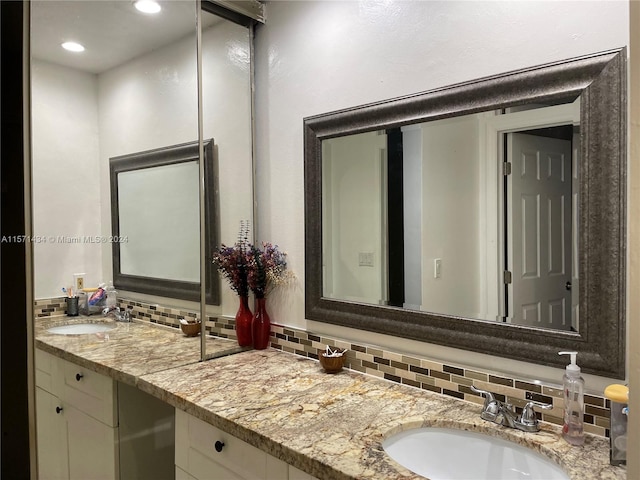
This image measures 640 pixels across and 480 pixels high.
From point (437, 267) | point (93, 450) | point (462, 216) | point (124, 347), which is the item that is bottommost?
point (93, 450)

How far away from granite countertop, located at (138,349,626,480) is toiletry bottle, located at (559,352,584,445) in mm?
28

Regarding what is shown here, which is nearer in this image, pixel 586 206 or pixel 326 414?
pixel 586 206

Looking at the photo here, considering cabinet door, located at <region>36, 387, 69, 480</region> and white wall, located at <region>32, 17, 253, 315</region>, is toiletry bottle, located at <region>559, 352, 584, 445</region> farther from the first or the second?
cabinet door, located at <region>36, 387, 69, 480</region>

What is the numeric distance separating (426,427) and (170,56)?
166cm

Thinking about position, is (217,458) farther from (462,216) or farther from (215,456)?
(462,216)

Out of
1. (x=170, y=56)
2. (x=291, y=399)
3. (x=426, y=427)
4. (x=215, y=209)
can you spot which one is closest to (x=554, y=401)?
(x=426, y=427)

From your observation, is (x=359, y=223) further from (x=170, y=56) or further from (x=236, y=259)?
(x=170, y=56)

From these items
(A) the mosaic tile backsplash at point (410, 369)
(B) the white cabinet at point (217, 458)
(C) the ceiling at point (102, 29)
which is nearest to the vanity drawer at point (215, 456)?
(B) the white cabinet at point (217, 458)

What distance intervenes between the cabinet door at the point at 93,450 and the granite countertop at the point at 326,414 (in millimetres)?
304

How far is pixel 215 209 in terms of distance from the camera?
2029 mm

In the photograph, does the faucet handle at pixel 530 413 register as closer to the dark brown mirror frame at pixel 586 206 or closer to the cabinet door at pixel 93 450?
the dark brown mirror frame at pixel 586 206

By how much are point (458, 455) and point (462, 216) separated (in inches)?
27.6

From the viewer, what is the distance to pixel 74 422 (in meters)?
1.68

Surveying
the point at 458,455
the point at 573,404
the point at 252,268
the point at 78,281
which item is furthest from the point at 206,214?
the point at 573,404
